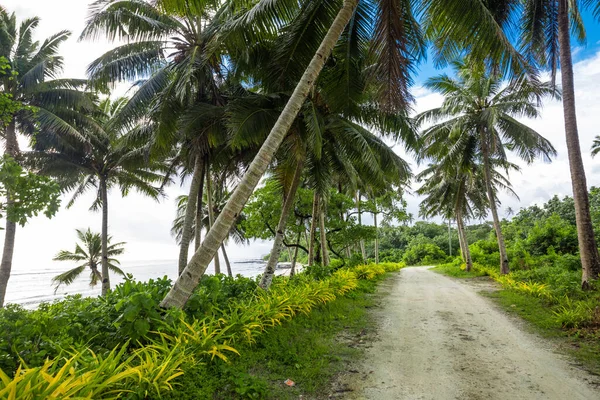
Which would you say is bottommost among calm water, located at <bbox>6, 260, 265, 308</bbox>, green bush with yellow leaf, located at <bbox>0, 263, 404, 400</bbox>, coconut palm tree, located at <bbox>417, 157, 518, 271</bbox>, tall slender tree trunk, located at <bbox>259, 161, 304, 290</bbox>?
calm water, located at <bbox>6, 260, 265, 308</bbox>

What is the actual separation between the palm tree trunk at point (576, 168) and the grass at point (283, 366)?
226 inches

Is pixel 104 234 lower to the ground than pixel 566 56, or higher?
lower

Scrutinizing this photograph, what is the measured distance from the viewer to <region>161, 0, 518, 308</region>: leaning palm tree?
428cm

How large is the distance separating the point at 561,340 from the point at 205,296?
560cm

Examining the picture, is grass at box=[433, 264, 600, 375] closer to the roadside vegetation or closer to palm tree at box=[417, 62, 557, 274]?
the roadside vegetation

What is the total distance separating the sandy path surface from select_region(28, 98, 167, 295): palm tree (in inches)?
421

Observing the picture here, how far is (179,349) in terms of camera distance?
3.43m

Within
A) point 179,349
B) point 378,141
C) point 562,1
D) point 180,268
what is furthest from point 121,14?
point 562,1

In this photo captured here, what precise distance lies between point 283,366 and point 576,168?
850 centimetres

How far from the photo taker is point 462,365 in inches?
164

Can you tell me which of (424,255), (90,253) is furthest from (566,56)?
(424,255)

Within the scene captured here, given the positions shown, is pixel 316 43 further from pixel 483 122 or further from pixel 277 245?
pixel 483 122

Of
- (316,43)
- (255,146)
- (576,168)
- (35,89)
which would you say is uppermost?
(35,89)

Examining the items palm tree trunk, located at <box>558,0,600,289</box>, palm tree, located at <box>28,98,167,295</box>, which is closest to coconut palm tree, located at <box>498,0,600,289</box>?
palm tree trunk, located at <box>558,0,600,289</box>
